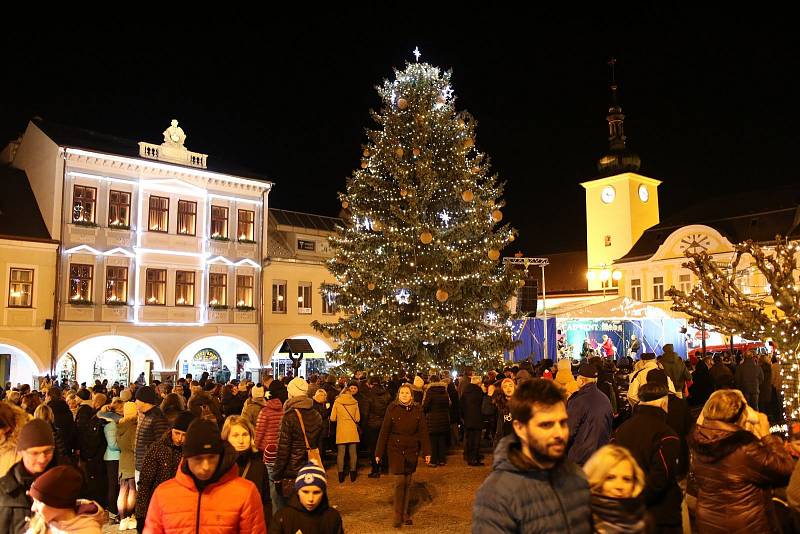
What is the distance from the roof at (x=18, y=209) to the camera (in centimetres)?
2570

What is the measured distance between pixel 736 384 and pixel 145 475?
47.4 ft

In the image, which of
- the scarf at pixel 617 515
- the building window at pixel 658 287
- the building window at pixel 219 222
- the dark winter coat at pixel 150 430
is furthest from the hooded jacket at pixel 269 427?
the building window at pixel 658 287

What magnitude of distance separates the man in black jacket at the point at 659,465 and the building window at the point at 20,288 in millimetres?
25034

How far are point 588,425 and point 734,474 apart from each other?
1.82m

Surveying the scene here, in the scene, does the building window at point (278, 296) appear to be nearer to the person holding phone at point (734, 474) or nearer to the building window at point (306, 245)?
the building window at point (306, 245)

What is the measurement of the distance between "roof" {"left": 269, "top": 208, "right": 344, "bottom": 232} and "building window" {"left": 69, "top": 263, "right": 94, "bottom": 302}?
10.9 m

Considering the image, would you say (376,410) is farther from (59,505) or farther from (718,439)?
(59,505)

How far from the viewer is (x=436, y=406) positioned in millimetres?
12805

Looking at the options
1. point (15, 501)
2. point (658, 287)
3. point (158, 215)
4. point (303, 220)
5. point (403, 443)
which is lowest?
point (403, 443)

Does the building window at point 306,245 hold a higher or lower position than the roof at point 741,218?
lower

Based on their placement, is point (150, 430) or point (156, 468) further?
point (150, 430)

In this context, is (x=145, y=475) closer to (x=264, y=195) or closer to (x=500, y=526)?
(x=500, y=526)

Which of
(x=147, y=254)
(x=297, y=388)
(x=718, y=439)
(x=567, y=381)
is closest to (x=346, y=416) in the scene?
(x=297, y=388)

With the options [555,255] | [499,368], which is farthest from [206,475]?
[555,255]
